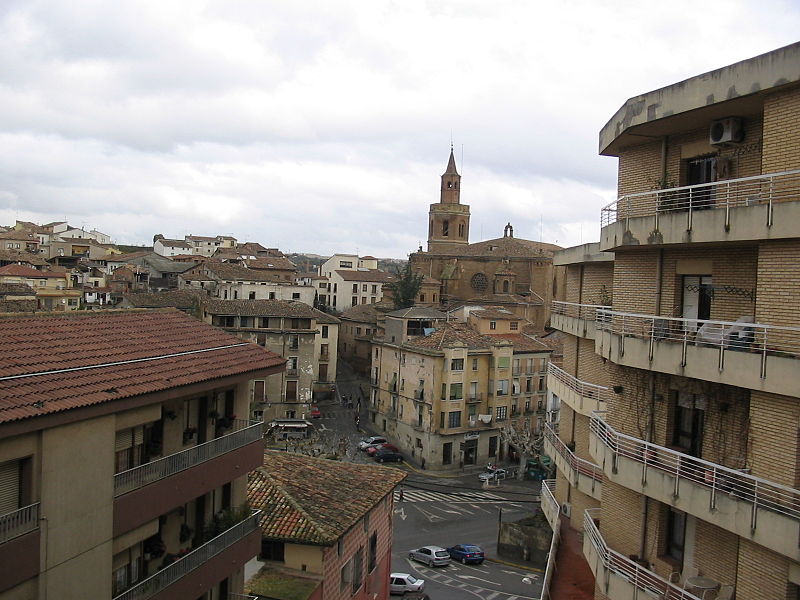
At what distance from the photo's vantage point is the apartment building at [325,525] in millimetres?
19875

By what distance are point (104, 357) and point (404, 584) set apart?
20.2 metres

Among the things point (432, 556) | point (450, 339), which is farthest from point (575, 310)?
point (450, 339)

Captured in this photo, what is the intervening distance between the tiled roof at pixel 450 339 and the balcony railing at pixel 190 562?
117 ft

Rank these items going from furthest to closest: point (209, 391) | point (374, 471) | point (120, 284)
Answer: point (120, 284) → point (374, 471) → point (209, 391)

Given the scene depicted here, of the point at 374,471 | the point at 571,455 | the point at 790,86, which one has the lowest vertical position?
the point at 374,471

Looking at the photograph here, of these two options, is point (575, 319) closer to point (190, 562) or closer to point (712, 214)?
point (712, 214)

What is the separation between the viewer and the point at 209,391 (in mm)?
16953

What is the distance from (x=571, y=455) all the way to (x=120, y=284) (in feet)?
231

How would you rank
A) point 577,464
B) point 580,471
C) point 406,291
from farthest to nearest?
point 406,291 < point 577,464 < point 580,471

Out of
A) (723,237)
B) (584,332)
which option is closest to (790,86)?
(723,237)

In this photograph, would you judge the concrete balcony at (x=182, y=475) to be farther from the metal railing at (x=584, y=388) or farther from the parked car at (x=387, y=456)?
the parked car at (x=387, y=456)

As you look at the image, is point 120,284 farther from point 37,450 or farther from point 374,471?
point 37,450

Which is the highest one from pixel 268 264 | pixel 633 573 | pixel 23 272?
pixel 268 264

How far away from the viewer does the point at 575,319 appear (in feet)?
72.9
